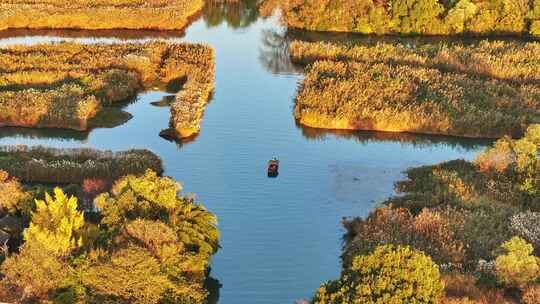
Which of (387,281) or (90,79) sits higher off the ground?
(90,79)

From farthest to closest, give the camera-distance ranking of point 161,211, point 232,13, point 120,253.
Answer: point 232,13, point 161,211, point 120,253

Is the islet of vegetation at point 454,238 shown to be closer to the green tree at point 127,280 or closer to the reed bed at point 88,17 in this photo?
the green tree at point 127,280

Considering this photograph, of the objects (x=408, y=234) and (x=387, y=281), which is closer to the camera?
(x=387, y=281)

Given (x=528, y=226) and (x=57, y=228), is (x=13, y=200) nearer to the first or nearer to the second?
(x=57, y=228)

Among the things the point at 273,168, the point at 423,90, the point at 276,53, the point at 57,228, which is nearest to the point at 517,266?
the point at 273,168

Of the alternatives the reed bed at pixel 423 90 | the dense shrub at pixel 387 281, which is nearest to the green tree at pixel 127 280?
the dense shrub at pixel 387 281

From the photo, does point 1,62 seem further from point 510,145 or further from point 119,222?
point 510,145

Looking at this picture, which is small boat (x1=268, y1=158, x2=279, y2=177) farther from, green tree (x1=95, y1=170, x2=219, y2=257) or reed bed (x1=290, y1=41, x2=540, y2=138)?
green tree (x1=95, y1=170, x2=219, y2=257)

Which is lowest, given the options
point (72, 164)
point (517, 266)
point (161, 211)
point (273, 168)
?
point (72, 164)
